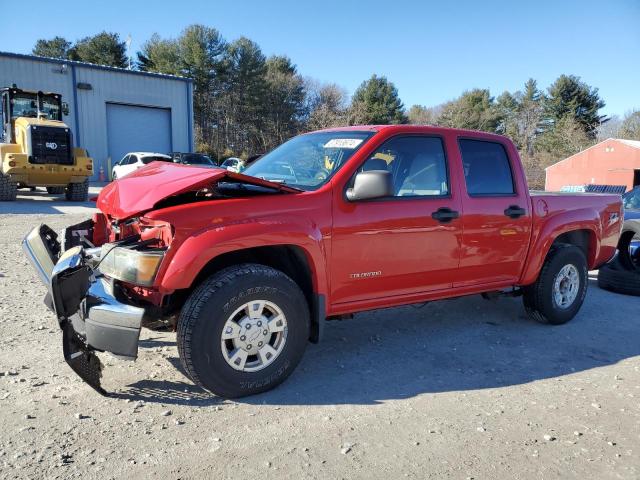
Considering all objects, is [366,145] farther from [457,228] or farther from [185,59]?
[185,59]

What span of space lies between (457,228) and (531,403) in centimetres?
149

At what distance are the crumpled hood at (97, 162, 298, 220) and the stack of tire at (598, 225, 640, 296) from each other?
531cm

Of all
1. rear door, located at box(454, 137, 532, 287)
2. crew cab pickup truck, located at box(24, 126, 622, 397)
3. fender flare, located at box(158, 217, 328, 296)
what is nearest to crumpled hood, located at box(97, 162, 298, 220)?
crew cab pickup truck, located at box(24, 126, 622, 397)

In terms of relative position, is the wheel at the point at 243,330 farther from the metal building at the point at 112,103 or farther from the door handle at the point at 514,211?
the metal building at the point at 112,103

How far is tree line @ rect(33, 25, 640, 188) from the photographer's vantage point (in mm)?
45250

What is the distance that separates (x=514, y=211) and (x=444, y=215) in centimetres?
93

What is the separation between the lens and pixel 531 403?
11.5ft

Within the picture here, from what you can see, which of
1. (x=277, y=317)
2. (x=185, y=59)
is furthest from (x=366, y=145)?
(x=185, y=59)

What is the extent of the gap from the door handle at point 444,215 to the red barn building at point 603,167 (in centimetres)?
3065

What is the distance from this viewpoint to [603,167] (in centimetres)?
3384

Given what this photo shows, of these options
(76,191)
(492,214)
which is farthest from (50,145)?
(492,214)

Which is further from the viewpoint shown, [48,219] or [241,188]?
[48,219]

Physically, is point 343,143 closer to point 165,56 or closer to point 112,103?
point 112,103

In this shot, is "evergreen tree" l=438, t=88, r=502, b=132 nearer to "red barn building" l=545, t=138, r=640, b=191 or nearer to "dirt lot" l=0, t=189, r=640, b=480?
"red barn building" l=545, t=138, r=640, b=191
